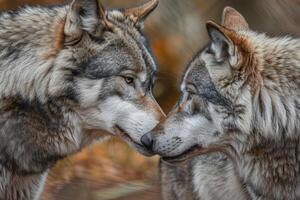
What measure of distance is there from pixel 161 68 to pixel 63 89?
3.74 m

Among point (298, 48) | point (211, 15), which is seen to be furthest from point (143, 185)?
point (298, 48)

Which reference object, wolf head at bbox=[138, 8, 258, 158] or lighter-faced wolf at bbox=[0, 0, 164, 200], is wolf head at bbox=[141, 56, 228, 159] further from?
lighter-faced wolf at bbox=[0, 0, 164, 200]

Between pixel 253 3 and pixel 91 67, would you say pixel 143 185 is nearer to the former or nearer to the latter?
pixel 253 3

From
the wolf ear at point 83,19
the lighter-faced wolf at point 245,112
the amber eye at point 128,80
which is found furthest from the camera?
the amber eye at point 128,80

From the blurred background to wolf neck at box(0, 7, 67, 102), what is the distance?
262 cm

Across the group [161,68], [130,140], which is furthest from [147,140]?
[161,68]

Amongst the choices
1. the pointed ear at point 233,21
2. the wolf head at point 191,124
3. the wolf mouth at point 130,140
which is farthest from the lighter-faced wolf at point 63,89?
the pointed ear at point 233,21

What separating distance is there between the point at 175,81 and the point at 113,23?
11.5 feet

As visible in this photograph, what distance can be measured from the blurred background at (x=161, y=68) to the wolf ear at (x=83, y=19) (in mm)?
2520

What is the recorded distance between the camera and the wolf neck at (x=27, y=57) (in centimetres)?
597

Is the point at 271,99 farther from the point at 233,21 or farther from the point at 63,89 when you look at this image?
→ the point at 63,89

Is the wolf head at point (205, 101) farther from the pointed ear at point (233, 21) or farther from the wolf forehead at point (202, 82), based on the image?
the pointed ear at point (233, 21)

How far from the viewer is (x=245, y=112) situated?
5629mm

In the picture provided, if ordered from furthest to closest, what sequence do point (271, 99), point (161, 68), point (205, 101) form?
point (161, 68) → point (205, 101) → point (271, 99)
